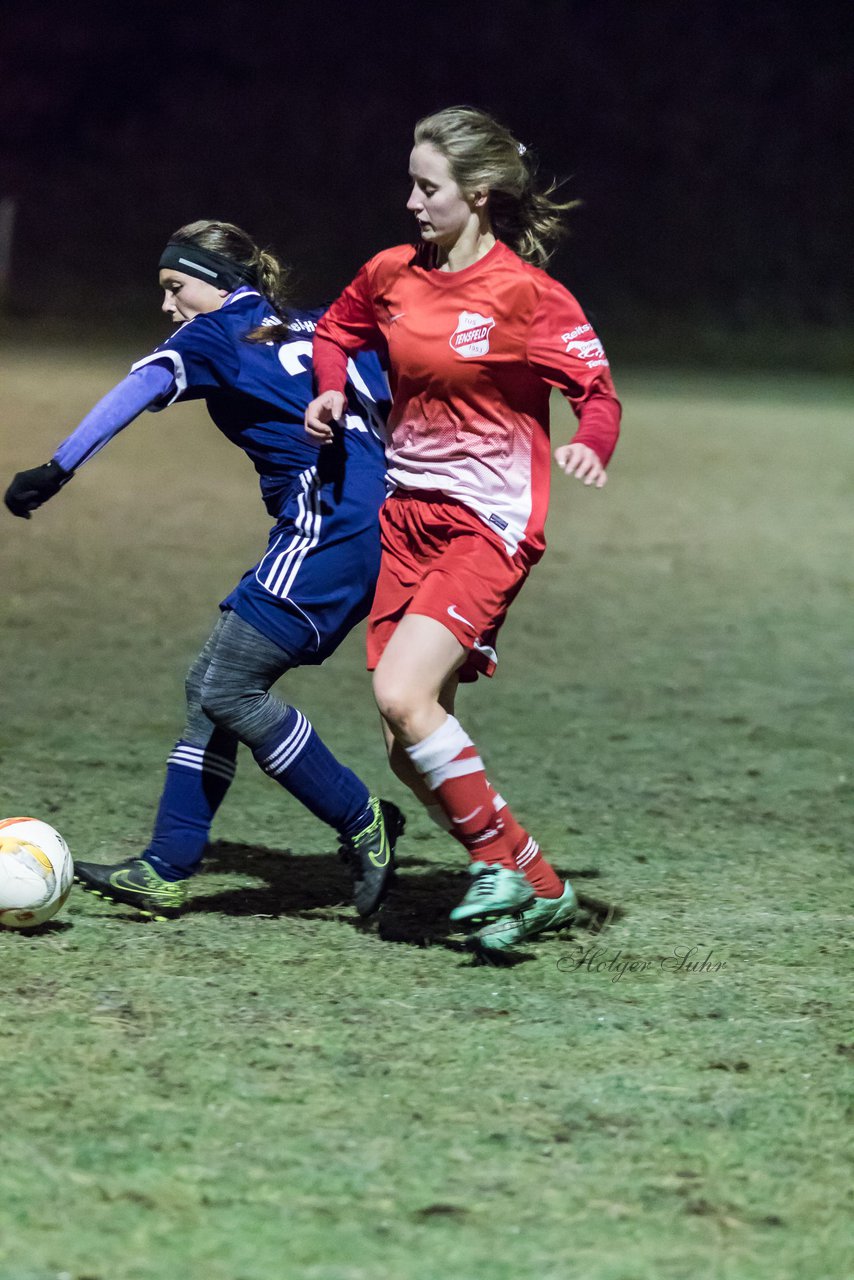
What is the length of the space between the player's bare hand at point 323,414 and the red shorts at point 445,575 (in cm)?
24

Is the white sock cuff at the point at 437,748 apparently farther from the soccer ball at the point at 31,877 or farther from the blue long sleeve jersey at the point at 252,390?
the soccer ball at the point at 31,877

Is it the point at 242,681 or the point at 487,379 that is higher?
the point at 487,379

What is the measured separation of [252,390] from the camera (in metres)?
4.16

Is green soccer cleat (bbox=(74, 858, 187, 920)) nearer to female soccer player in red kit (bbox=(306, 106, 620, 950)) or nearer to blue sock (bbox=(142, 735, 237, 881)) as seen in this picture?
blue sock (bbox=(142, 735, 237, 881))

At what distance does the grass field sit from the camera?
2.66 meters

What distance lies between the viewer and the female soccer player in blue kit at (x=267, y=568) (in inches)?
161

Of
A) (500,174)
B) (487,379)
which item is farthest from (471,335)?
(500,174)

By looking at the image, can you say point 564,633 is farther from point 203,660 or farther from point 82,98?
point 82,98

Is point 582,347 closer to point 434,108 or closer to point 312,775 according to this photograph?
point 312,775

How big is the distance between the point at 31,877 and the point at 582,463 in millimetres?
1510

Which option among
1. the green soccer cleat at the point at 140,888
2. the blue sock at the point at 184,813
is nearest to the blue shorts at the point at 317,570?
the blue sock at the point at 184,813

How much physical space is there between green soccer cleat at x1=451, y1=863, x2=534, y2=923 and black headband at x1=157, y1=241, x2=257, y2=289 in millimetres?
1522

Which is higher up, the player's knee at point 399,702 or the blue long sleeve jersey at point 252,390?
the blue long sleeve jersey at point 252,390

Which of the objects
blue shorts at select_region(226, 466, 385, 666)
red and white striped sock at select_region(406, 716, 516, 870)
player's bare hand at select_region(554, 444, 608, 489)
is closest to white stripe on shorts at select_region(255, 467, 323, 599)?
blue shorts at select_region(226, 466, 385, 666)
